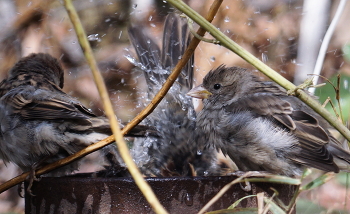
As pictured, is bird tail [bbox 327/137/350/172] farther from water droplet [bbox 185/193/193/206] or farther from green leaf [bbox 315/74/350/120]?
water droplet [bbox 185/193/193/206]

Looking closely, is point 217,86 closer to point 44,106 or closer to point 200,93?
point 200,93

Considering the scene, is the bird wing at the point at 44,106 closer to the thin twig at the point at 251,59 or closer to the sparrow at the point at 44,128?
the sparrow at the point at 44,128

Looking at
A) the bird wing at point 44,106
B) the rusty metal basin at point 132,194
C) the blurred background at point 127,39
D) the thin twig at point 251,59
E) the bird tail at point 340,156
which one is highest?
the blurred background at point 127,39

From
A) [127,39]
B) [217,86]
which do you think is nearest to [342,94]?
[217,86]

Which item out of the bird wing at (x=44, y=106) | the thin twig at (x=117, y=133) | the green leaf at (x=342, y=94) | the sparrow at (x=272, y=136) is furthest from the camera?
the green leaf at (x=342, y=94)

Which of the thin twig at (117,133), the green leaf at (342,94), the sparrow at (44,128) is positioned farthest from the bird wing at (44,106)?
the green leaf at (342,94)

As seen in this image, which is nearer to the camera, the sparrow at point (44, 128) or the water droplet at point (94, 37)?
the sparrow at point (44, 128)

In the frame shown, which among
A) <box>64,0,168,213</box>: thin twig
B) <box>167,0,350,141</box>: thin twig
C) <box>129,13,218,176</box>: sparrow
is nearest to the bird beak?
<box>129,13,218,176</box>: sparrow
